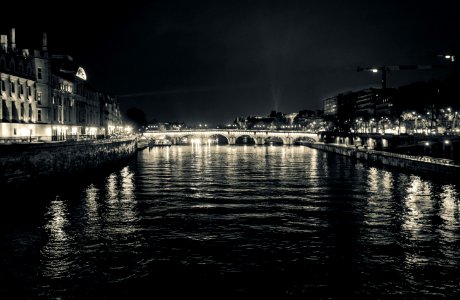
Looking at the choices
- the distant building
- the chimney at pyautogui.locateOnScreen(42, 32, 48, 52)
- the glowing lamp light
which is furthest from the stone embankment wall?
the glowing lamp light

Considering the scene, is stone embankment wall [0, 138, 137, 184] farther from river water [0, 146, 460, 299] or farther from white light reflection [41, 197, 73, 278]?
white light reflection [41, 197, 73, 278]

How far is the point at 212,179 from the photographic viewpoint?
53.7m

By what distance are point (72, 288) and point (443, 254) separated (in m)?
16.8

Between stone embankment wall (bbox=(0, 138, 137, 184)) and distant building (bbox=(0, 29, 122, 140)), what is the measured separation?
3.35m

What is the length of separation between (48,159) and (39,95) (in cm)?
3161

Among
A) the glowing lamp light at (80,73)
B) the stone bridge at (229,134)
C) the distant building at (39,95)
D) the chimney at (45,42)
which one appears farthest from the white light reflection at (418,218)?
the stone bridge at (229,134)

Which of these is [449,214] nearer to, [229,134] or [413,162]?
[413,162]

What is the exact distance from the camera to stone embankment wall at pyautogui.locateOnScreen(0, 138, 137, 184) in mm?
36969

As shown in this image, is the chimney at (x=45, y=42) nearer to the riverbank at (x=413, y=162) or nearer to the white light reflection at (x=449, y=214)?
the riverbank at (x=413, y=162)

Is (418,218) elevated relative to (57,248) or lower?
lower

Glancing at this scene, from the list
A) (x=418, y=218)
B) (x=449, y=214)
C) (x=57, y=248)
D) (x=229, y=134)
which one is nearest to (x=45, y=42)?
(x=57, y=248)

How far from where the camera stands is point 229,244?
22562mm

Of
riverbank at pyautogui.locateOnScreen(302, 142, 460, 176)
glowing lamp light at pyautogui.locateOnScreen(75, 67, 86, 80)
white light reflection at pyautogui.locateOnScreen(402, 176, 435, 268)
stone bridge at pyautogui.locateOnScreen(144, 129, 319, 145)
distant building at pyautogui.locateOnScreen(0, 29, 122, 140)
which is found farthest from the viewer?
stone bridge at pyautogui.locateOnScreen(144, 129, 319, 145)

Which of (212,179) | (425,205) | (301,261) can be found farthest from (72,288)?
(212,179)
